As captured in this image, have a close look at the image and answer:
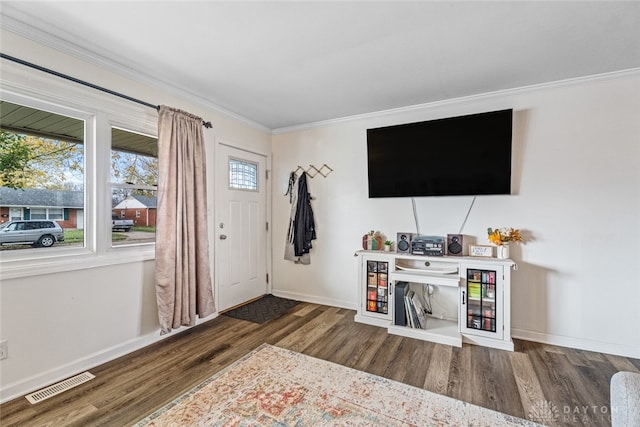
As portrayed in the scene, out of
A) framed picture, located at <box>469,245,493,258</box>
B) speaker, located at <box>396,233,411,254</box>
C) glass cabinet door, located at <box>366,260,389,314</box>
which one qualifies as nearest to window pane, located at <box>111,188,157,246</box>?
glass cabinet door, located at <box>366,260,389,314</box>

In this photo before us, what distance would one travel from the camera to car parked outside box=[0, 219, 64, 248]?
6.19 feet

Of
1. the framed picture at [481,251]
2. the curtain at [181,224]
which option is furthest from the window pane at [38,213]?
the framed picture at [481,251]

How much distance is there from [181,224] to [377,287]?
2.09 metres

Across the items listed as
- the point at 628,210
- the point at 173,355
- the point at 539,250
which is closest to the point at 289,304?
the point at 173,355

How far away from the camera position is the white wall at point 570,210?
8.00 feet

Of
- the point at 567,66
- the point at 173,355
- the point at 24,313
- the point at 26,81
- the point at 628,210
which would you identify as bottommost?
the point at 173,355

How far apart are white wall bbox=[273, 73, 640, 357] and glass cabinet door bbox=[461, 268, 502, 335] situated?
1.22ft

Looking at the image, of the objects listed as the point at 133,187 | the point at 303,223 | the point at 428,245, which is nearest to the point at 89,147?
the point at 133,187

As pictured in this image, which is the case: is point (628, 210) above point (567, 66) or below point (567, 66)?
below

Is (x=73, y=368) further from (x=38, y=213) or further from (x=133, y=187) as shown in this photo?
(x=133, y=187)

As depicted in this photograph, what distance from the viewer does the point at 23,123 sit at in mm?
1953

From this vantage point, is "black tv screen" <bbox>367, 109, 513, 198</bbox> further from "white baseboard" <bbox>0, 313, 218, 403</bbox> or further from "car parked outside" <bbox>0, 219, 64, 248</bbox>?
"car parked outside" <bbox>0, 219, 64, 248</bbox>

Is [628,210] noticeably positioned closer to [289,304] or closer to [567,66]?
[567,66]

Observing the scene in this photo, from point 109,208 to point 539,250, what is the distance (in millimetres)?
3840
